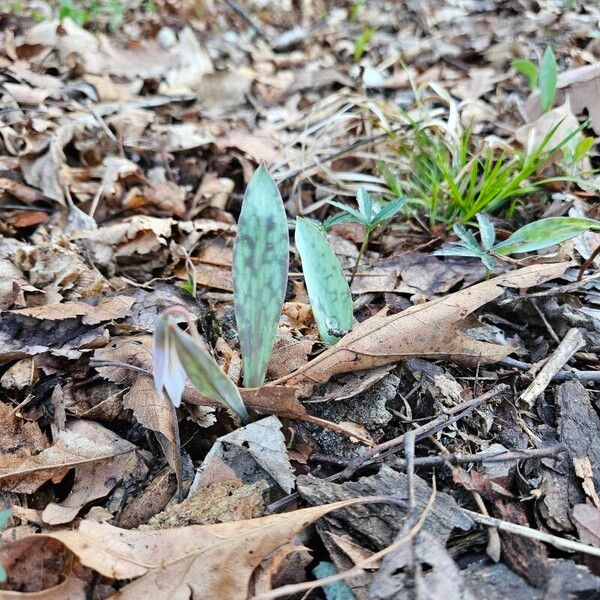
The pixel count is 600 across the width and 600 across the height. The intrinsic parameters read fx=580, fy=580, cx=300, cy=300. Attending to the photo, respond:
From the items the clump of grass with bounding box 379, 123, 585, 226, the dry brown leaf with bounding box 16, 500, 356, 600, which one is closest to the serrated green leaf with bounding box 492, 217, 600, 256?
the clump of grass with bounding box 379, 123, 585, 226

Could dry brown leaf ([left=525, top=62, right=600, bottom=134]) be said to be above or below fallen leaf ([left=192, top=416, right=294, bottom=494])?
above

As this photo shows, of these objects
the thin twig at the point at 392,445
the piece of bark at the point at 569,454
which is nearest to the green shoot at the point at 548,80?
the piece of bark at the point at 569,454

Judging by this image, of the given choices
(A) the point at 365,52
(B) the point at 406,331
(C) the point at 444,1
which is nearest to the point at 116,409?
(B) the point at 406,331

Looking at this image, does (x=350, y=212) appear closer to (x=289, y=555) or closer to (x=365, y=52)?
(x=289, y=555)

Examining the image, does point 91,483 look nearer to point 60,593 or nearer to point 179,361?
point 60,593

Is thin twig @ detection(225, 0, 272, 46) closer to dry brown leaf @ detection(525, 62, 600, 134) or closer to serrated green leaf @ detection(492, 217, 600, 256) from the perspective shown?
dry brown leaf @ detection(525, 62, 600, 134)

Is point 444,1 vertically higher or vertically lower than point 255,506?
higher
